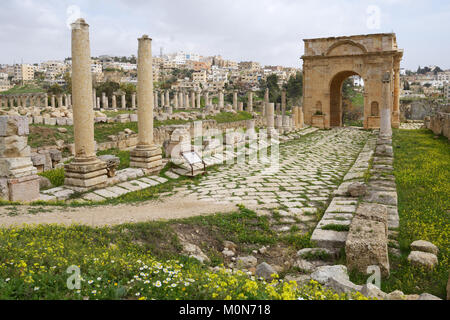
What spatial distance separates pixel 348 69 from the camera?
27.8m

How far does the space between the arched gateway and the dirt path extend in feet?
75.7

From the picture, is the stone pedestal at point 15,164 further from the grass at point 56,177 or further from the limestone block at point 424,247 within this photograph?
the limestone block at point 424,247

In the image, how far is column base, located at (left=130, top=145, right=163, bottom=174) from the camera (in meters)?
10.5

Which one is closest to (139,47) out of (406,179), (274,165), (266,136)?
(274,165)

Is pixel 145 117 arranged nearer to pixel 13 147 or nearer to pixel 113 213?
pixel 13 147

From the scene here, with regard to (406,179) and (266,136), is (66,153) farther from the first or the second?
(406,179)

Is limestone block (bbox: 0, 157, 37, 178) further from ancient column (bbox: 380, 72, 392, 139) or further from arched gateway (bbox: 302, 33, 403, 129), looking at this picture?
arched gateway (bbox: 302, 33, 403, 129)

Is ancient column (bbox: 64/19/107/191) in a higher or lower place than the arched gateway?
lower

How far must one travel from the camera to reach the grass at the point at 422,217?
4.21 m

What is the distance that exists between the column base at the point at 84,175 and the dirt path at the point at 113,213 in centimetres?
183

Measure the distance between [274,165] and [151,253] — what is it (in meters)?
7.88

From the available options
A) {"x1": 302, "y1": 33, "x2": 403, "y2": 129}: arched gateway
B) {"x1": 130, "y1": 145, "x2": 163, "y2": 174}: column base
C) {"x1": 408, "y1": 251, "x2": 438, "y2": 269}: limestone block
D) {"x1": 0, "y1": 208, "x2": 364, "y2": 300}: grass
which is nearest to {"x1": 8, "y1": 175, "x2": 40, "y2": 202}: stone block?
{"x1": 0, "y1": 208, "x2": 364, "y2": 300}: grass

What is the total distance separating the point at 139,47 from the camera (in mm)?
10570
